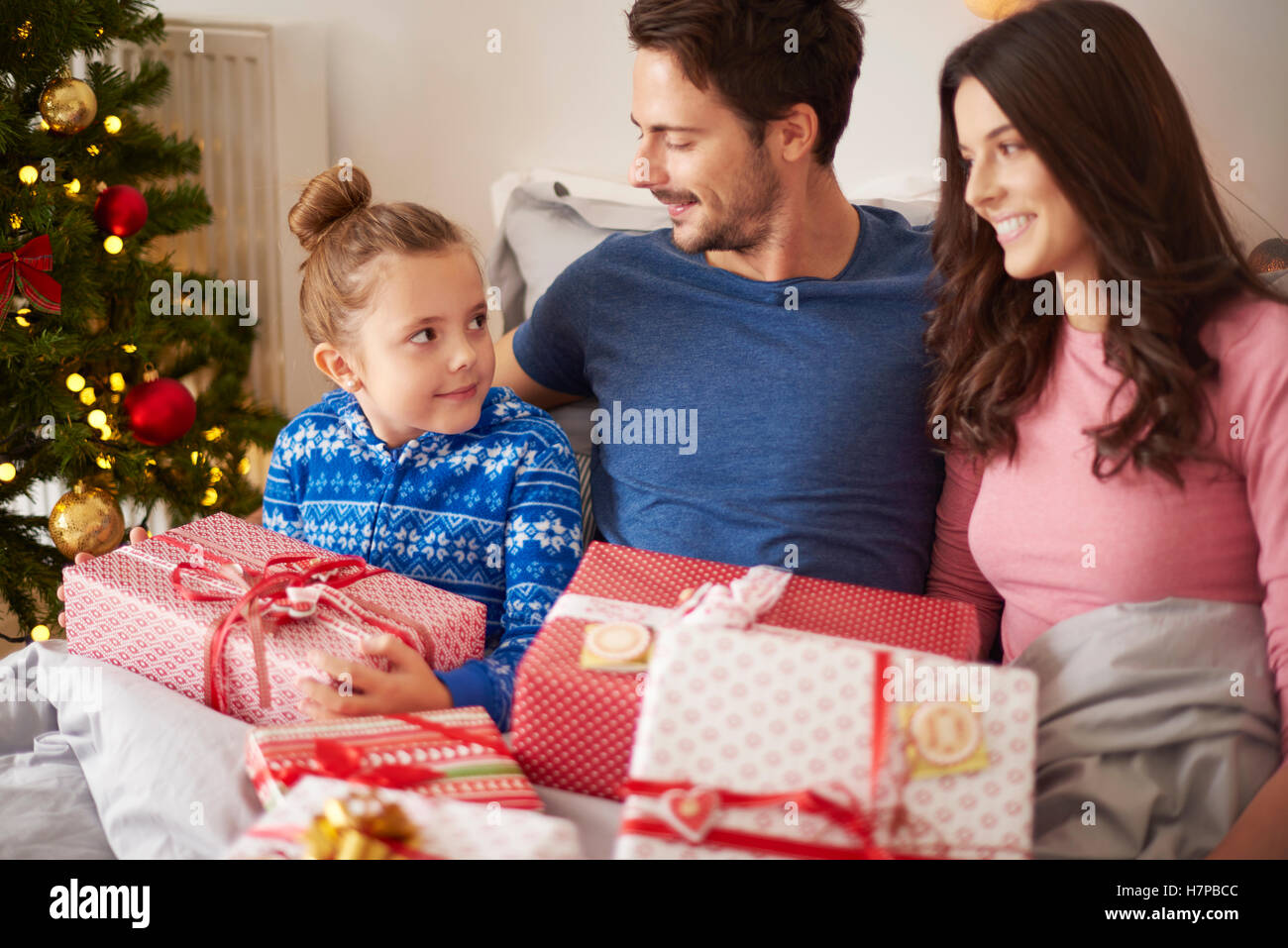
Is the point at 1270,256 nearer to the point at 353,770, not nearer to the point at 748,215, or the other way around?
the point at 748,215

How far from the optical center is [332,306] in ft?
4.42

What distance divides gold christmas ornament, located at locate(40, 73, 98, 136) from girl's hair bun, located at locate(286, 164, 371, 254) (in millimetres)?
683

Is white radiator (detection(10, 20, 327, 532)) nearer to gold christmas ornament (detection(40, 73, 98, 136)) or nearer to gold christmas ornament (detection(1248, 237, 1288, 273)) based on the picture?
gold christmas ornament (detection(40, 73, 98, 136))

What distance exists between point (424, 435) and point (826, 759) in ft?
2.38

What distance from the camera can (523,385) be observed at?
5.26 ft

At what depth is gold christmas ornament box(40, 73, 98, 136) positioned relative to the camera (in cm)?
180

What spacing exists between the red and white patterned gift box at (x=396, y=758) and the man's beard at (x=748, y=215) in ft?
2.42

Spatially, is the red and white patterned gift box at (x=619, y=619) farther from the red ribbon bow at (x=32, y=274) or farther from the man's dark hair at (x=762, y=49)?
the red ribbon bow at (x=32, y=274)

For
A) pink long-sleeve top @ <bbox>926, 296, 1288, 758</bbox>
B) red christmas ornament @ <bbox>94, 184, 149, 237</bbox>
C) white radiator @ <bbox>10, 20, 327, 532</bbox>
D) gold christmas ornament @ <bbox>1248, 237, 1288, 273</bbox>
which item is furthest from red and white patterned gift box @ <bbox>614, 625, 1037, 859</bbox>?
white radiator @ <bbox>10, 20, 327, 532</bbox>

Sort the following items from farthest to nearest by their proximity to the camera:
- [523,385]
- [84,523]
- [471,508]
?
[84,523] → [523,385] → [471,508]

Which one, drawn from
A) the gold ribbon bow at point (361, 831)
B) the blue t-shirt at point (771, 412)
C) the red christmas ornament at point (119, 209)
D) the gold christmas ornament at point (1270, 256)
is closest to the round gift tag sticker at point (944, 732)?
the gold ribbon bow at point (361, 831)

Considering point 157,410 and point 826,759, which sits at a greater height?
point 157,410

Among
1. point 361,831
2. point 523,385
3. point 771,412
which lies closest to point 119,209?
point 523,385

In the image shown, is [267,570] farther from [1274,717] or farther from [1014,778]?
[1274,717]
